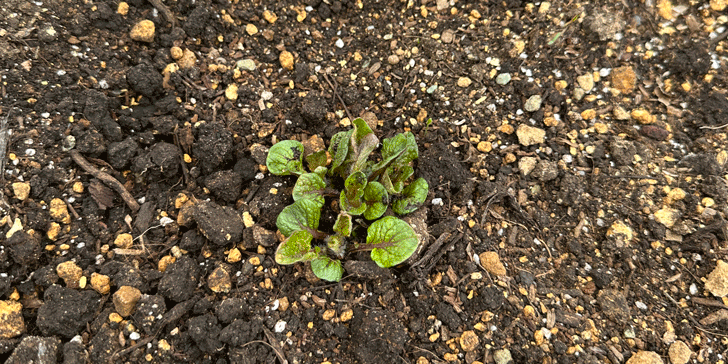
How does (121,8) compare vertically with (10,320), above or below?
above

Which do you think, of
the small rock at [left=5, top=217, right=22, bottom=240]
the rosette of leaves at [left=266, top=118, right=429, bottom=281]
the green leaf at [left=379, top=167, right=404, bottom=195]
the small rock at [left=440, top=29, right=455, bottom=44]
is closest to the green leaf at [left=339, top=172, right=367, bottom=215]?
the rosette of leaves at [left=266, top=118, right=429, bottom=281]

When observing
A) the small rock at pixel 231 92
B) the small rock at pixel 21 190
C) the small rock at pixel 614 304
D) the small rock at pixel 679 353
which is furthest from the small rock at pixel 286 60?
the small rock at pixel 679 353

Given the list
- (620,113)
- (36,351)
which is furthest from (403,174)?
(36,351)

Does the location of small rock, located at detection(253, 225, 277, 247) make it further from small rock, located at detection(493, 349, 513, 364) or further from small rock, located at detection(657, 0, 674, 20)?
small rock, located at detection(657, 0, 674, 20)

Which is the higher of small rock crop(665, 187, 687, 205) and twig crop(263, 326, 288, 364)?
small rock crop(665, 187, 687, 205)

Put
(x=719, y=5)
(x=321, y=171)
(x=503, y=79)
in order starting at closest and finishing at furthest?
(x=321, y=171) < (x=719, y=5) < (x=503, y=79)

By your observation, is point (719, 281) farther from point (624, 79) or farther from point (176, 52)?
point (176, 52)

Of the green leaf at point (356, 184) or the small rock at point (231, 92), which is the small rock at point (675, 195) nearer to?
the green leaf at point (356, 184)
